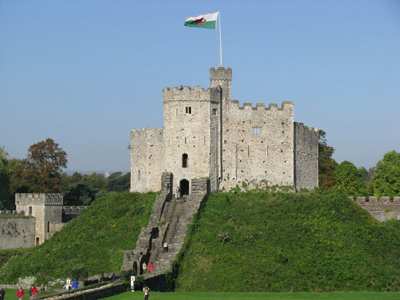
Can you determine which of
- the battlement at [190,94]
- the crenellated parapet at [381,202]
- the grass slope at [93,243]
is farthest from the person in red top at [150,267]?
the crenellated parapet at [381,202]

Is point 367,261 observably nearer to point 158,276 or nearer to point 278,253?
point 278,253

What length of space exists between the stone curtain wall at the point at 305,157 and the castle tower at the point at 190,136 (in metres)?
7.44

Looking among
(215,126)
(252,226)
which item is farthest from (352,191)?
(252,226)

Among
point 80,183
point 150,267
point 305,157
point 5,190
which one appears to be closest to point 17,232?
point 5,190

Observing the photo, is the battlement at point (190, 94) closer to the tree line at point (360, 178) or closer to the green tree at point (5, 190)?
the tree line at point (360, 178)

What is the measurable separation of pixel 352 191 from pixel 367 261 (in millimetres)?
33531

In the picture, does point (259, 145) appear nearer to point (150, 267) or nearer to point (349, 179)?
point (150, 267)

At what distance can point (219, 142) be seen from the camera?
2388 inches

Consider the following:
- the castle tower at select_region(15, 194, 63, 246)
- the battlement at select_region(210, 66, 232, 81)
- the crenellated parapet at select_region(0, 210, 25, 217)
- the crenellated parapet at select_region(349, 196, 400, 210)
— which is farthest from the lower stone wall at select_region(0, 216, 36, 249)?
→ the crenellated parapet at select_region(349, 196, 400, 210)

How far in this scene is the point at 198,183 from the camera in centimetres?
5822

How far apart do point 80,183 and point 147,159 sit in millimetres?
40216

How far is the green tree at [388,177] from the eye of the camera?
76.9m

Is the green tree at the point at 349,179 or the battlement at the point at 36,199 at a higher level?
the green tree at the point at 349,179

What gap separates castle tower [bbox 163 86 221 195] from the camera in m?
59.7
